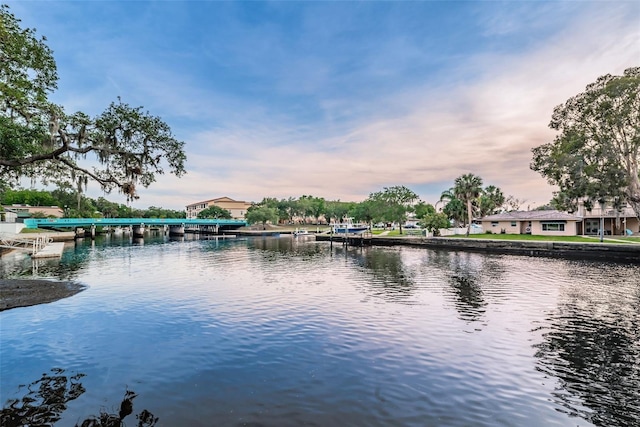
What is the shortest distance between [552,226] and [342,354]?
62.6 meters

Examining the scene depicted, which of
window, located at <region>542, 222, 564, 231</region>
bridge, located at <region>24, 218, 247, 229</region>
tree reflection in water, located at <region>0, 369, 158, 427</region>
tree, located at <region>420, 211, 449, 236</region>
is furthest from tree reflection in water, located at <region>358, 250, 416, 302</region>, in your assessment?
bridge, located at <region>24, 218, 247, 229</region>

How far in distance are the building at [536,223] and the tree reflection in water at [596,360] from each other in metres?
46.9

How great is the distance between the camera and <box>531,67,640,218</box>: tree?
3559cm

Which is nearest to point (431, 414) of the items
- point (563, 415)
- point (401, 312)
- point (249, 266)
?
point (563, 415)

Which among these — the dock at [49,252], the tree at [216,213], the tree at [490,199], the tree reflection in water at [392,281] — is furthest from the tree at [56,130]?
the tree at [216,213]

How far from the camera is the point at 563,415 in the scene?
7.78 metres

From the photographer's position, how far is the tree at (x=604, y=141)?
35.6 m

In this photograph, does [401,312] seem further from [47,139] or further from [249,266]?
[249,266]

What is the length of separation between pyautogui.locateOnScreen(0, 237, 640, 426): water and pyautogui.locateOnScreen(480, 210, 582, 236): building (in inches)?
1615

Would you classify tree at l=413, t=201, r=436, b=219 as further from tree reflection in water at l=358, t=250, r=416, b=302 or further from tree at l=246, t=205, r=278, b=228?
tree reflection in water at l=358, t=250, r=416, b=302

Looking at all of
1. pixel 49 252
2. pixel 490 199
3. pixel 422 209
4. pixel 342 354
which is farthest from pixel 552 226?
pixel 49 252

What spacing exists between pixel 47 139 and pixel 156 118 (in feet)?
13.6

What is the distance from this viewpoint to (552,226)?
59.2 meters

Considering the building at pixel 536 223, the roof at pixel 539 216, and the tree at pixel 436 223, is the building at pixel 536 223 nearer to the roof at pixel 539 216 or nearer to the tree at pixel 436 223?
the roof at pixel 539 216
